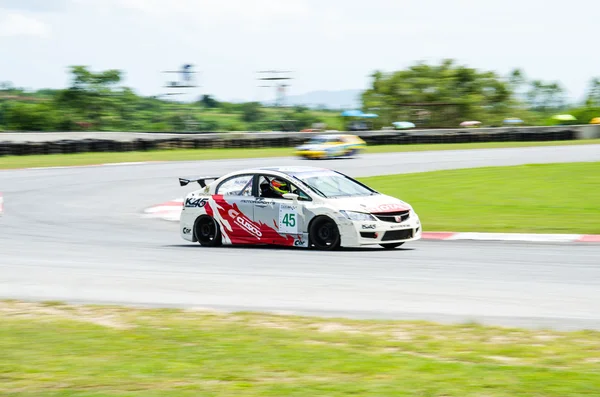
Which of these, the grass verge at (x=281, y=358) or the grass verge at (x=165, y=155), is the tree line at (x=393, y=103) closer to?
the grass verge at (x=165, y=155)

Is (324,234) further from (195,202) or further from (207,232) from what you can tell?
(195,202)

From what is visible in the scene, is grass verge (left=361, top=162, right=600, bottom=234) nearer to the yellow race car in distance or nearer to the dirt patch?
the dirt patch

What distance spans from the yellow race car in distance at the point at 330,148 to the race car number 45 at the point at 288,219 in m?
27.1

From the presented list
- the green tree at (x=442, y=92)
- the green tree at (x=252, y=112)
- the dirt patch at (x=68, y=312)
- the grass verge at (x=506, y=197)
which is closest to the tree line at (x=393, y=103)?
the green tree at (x=442, y=92)

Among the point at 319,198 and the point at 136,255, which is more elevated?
the point at 319,198

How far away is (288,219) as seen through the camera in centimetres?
1373

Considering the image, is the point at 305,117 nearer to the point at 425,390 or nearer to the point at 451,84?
the point at 451,84

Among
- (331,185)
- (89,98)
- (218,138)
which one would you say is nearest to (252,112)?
(89,98)

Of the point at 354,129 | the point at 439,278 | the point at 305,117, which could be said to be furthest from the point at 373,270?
the point at 305,117

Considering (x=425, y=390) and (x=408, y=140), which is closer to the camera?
(x=425, y=390)

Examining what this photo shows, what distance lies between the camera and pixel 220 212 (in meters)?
14.6

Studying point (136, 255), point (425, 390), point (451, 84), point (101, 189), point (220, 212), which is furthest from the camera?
point (451, 84)

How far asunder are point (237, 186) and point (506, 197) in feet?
30.3

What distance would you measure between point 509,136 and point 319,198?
1783 inches
